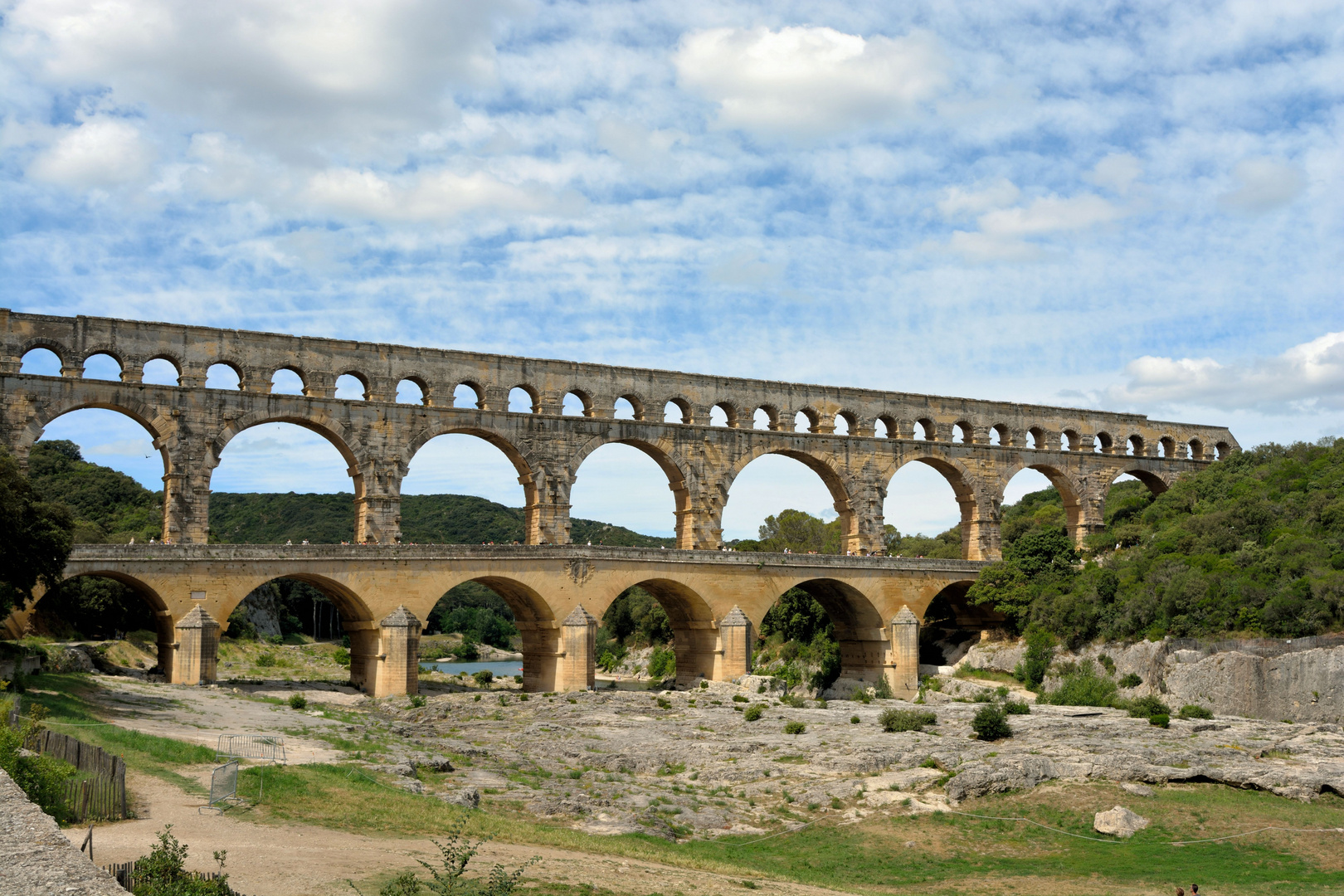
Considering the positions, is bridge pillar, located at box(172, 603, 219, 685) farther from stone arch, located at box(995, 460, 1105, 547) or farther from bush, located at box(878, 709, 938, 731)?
stone arch, located at box(995, 460, 1105, 547)

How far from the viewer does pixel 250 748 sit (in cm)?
2280

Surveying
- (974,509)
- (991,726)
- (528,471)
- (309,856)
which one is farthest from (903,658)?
(309,856)

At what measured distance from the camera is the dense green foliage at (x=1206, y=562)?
37812 millimetres

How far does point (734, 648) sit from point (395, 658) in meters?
12.2

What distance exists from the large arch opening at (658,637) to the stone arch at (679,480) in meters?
2.51

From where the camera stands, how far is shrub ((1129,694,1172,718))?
34.6 meters

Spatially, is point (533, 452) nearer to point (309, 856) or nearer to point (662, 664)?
point (662, 664)

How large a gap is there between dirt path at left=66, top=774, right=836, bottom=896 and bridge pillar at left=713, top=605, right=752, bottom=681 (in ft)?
81.3

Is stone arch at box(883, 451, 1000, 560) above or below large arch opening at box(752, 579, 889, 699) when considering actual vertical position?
above

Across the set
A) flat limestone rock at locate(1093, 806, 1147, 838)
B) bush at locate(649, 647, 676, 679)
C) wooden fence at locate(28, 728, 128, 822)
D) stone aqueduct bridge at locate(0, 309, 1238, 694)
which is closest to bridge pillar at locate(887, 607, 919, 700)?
stone aqueduct bridge at locate(0, 309, 1238, 694)

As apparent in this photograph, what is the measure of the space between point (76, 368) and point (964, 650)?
115 ft

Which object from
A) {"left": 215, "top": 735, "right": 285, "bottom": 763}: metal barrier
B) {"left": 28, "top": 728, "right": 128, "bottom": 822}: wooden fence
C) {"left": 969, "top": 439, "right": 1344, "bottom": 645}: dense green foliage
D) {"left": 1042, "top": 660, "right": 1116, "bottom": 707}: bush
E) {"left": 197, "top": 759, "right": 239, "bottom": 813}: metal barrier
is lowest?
{"left": 1042, "top": 660, "right": 1116, "bottom": 707}: bush

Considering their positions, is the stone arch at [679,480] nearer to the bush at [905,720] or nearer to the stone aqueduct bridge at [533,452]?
the stone aqueduct bridge at [533,452]

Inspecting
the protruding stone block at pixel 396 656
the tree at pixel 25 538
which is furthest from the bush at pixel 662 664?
the tree at pixel 25 538
